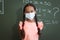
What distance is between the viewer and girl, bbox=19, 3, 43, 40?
6.09 ft

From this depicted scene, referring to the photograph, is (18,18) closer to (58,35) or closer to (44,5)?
(44,5)

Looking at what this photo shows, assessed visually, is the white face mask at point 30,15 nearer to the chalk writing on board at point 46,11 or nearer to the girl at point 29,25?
the girl at point 29,25

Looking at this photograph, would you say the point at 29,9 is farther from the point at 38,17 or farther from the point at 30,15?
the point at 38,17

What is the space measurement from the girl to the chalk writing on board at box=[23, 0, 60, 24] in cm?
20

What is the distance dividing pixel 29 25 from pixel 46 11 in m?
0.35

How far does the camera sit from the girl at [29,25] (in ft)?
6.09

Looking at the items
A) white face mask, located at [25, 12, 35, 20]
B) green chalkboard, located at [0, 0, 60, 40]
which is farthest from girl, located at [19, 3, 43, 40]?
green chalkboard, located at [0, 0, 60, 40]

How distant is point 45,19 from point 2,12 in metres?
0.53

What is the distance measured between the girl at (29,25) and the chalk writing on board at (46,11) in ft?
0.66

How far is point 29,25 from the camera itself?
1.89 meters

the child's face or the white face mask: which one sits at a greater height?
the child's face

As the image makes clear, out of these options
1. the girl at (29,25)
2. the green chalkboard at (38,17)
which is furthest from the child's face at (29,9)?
the green chalkboard at (38,17)

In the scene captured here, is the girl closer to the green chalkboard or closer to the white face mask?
the white face mask

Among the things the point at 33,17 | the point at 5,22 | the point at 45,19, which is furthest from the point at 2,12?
the point at 45,19
